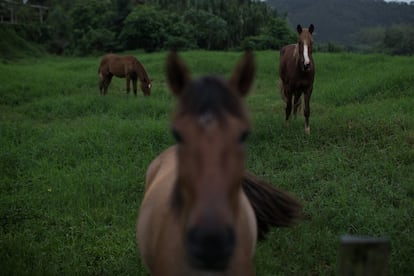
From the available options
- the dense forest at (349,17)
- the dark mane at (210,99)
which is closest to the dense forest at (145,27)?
the dark mane at (210,99)

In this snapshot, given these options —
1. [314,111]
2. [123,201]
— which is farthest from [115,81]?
[123,201]

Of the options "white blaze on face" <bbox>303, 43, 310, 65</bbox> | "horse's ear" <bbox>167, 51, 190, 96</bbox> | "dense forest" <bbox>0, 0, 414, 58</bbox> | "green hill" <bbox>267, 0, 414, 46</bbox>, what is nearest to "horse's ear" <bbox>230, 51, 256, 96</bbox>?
"horse's ear" <bbox>167, 51, 190, 96</bbox>

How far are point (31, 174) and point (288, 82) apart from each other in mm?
4731

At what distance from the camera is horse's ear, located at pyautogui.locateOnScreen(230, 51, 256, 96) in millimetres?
1884

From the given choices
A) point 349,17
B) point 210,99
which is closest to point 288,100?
point 210,99

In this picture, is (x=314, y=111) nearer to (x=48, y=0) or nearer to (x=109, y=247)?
(x=109, y=247)

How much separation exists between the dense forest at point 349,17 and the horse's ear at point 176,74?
76805 mm

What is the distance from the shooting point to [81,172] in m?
6.05

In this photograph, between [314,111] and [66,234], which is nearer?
[66,234]

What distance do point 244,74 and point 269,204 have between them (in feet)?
4.90

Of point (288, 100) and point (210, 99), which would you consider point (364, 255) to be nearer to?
point (210, 99)

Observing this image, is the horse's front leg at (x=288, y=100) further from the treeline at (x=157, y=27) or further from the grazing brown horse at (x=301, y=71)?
the treeline at (x=157, y=27)

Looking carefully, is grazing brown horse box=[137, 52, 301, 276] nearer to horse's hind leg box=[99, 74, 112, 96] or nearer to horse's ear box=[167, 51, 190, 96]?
horse's ear box=[167, 51, 190, 96]

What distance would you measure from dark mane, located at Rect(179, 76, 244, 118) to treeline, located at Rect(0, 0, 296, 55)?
1003 inches
